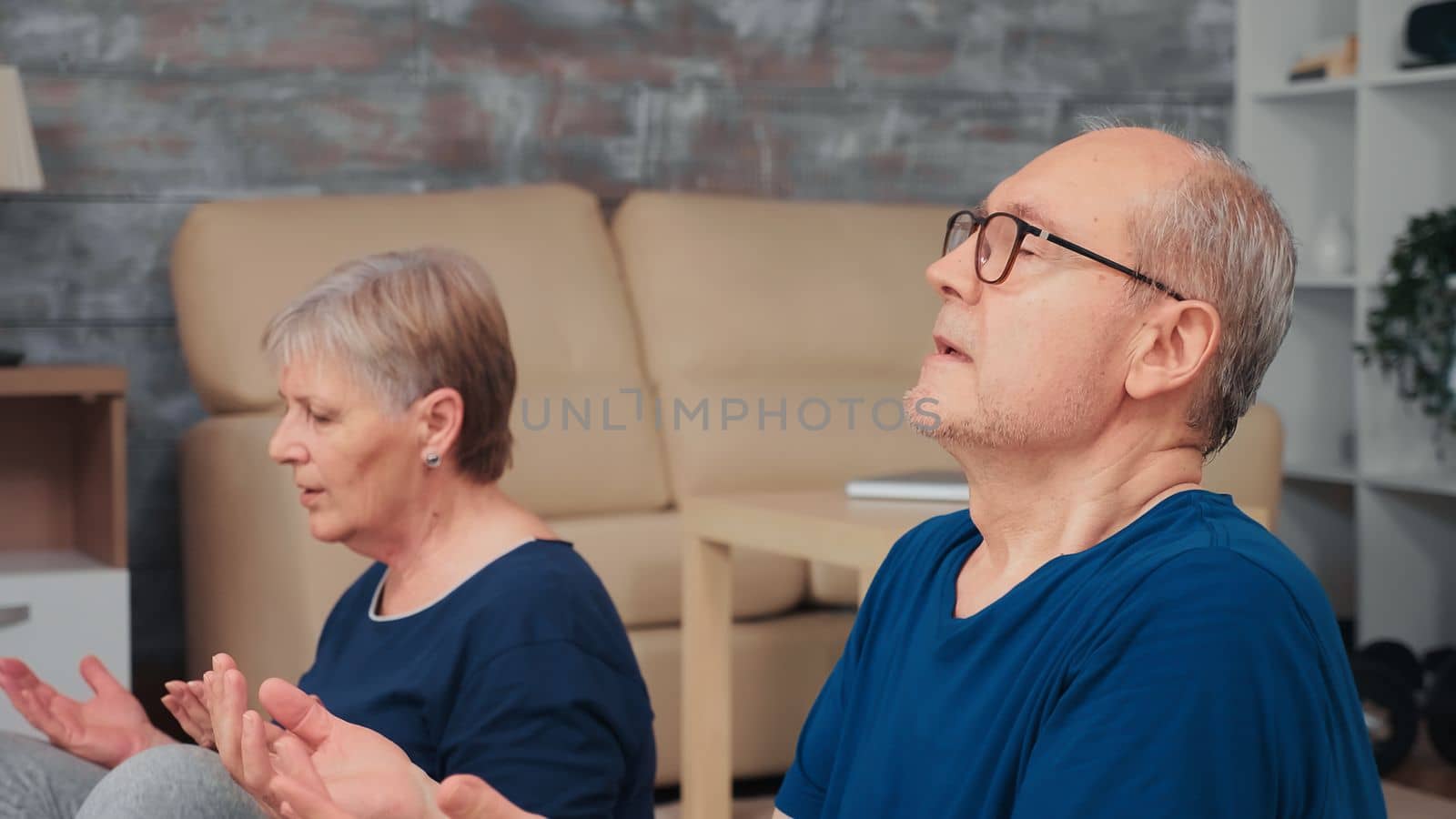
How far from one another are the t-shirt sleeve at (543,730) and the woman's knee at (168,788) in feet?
0.72

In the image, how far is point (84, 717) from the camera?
1.40m

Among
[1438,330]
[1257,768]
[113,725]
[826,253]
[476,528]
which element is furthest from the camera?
[1438,330]

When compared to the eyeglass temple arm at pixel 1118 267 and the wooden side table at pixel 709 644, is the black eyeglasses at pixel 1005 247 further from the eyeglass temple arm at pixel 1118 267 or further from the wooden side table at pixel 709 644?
the wooden side table at pixel 709 644

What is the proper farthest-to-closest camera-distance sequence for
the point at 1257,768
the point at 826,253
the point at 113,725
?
1. the point at 826,253
2. the point at 113,725
3. the point at 1257,768

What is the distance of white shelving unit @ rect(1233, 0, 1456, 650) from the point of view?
3.81m

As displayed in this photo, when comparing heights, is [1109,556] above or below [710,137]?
below

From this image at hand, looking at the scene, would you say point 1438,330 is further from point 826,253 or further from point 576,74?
point 576,74

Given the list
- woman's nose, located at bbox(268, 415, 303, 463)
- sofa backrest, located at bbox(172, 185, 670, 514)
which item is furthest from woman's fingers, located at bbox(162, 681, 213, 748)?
sofa backrest, located at bbox(172, 185, 670, 514)

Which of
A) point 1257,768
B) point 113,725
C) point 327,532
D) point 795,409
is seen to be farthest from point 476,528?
point 795,409

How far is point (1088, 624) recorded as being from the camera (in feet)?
2.77

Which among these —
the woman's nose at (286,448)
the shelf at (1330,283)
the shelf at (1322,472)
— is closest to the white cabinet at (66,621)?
the woman's nose at (286,448)

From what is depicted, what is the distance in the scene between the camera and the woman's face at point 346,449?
60.4 inches

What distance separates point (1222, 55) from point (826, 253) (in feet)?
4.84

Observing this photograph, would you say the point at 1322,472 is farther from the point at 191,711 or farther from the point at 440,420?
the point at 191,711
